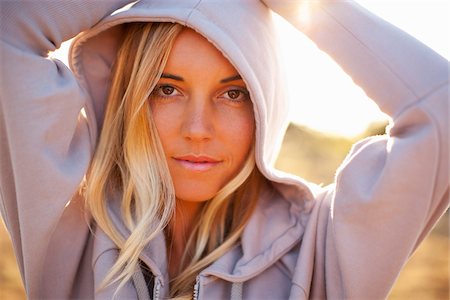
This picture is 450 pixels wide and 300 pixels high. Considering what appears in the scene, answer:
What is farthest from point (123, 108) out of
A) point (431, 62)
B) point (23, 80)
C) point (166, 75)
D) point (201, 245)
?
point (431, 62)

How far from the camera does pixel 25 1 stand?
213cm

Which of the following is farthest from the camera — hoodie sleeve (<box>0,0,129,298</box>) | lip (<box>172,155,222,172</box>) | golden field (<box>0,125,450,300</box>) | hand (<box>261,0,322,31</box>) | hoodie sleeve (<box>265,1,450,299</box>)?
golden field (<box>0,125,450,300</box>)

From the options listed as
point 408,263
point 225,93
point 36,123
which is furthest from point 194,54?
point 408,263

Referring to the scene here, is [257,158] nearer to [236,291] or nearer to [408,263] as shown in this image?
[236,291]

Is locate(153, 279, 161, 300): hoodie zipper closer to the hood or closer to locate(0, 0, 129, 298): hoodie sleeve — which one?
locate(0, 0, 129, 298): hoodie sleeve

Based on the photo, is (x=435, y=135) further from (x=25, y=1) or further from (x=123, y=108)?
(x=25, y=1)

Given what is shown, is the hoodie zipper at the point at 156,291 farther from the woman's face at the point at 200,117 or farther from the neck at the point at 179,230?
the woman's face at the point at 200,117

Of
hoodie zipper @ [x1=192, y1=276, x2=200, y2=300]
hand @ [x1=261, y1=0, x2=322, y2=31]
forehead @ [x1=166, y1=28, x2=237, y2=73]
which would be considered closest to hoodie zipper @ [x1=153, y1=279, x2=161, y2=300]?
hoodie zipper @ [x1=192, y1=276, x2=200, y2=300]

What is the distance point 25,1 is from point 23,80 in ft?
0.95

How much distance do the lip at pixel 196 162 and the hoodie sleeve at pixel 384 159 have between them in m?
0.49

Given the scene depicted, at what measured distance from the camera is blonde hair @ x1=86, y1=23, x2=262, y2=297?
2.28 m

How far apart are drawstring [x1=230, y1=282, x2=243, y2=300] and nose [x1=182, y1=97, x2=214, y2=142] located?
553 millimetres

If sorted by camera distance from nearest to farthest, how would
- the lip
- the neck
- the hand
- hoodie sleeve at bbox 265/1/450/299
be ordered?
1. hoodie sleeve at bbox 265/1/450/299
2. the hand
3. the lip
4. the neck

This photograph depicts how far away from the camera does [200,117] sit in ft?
7.38
